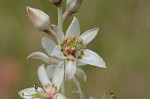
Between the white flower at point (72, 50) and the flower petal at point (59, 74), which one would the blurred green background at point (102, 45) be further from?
the flower petal at point (59, 74)

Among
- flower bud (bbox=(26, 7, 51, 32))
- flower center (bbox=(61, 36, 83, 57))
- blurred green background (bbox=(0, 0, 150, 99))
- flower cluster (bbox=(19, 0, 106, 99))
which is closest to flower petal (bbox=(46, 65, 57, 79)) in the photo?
flower cluster (bbox=(19, 0, 106, 99))

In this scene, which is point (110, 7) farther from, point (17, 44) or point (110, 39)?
point (17, 44)

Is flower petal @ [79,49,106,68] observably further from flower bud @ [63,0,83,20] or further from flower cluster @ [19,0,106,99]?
flower bud @ [63,0,83,20]

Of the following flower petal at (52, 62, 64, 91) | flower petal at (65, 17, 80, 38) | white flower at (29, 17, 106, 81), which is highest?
flower petal at (65, 17, 80, 38)

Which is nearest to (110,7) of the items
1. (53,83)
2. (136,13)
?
(136,13)

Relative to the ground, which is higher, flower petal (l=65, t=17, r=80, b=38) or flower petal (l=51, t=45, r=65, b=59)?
flower petal (l=65, t=17, r=80, b=38)

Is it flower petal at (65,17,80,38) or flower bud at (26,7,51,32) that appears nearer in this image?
flower bud at (26,7,51,32)

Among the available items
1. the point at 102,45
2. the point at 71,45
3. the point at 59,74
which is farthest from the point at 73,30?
the point at 102,45
